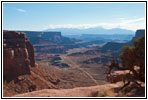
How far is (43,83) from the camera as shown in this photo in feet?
159

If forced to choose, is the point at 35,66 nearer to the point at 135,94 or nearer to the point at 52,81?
the point at 52,81

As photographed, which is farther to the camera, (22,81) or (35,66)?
(35,66)

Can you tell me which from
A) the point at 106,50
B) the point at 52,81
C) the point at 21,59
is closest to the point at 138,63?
the point at 21,59

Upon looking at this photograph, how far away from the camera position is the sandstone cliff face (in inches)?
1784

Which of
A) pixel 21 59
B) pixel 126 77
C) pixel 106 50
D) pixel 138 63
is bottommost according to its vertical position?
pixel 106 50

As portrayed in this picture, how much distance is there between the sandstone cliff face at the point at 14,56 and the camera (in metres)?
45.3

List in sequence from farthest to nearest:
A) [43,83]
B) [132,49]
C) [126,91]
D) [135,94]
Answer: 1. [43,83]
2. [132,49]
3. [126,91]
4. [135,94]

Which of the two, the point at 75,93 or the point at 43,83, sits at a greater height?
the point at 75,93

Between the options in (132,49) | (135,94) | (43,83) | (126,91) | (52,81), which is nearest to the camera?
(135,94)

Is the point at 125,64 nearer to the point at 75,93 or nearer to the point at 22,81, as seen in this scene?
the point at 75,93

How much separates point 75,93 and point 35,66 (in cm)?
4344

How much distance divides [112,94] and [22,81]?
34954mm

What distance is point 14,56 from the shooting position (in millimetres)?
47406

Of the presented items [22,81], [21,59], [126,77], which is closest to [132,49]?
[126,77]
